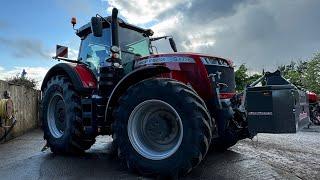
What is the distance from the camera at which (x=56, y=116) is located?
304 inches

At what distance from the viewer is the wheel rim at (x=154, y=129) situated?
517 cm

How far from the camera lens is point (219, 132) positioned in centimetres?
564

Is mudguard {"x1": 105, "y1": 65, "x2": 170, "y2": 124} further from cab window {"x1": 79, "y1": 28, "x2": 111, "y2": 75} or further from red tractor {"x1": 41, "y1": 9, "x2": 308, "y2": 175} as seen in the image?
cab window {"x1": 79, "y1": 28, "x2": 111, "y2": 75}

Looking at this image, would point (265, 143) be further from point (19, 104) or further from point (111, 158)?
point (19, 104)

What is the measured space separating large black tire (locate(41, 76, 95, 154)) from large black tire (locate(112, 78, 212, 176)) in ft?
4.98

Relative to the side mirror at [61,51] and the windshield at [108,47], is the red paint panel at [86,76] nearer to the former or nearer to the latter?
the windshield at [108,47]

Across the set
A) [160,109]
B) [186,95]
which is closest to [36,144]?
[160,109]

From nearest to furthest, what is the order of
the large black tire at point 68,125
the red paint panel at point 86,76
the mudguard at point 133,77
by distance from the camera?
the mudguard at point 133,77 < the large black tire at point 68,125 < the red paint panel at point 86,76

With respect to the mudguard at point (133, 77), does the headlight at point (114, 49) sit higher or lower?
higher

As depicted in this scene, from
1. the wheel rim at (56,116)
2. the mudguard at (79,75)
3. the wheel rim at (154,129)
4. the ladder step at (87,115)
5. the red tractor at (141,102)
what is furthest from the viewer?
the wheel rim at (56,116)

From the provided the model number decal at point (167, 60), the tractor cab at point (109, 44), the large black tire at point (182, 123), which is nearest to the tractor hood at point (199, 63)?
the model number decal at point (167, 60)

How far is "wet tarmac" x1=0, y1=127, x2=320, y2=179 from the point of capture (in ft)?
17.5

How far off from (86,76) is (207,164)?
281 centimetres

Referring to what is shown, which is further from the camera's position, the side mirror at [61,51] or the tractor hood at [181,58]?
the side mirror at [61,51]
